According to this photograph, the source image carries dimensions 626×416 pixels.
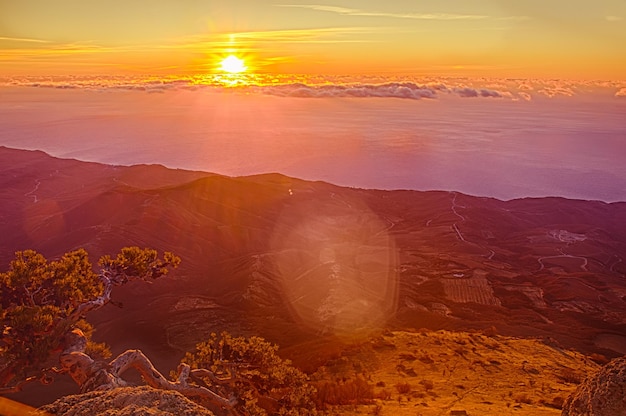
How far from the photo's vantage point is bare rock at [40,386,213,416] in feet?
17.9

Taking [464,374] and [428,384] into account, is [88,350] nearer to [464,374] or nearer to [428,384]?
[428,384]

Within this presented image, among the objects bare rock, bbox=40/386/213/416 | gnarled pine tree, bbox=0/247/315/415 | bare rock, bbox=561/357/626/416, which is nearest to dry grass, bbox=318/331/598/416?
gnarled pine tree, bbox=0/247/315/415

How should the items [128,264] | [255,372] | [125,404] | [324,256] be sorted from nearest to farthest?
[125,404], [255,372], [128,264], [324,256]

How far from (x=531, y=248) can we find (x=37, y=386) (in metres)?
70.7

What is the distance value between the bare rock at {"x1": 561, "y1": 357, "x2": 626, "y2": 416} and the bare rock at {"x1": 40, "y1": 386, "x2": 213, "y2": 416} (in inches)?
286

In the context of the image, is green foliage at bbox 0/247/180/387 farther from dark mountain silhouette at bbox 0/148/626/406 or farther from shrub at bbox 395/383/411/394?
dark mountain silhouette at bbox 0/148/626/406

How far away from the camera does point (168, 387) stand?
10.1 metres

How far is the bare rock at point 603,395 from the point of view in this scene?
8578 mm

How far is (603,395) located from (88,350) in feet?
38.2

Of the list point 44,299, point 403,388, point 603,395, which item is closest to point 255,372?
point 44,299

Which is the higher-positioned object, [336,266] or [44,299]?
[336,266]

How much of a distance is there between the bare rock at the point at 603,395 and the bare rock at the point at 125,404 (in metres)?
7.27

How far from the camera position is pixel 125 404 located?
5.66m

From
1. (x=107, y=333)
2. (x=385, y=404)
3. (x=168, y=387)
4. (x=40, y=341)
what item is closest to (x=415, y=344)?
(x=385, y=404)
